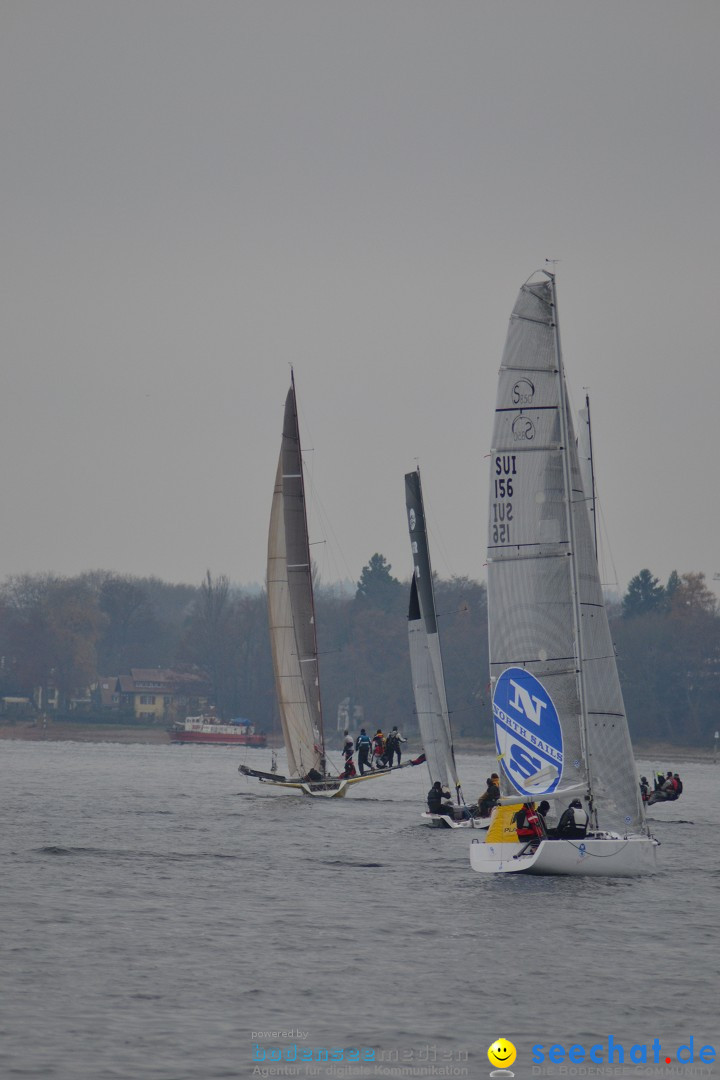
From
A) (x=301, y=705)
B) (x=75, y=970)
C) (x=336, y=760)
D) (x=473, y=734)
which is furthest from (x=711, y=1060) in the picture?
(x=473, y=734)

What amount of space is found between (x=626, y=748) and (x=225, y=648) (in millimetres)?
131237

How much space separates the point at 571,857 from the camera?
93.5 ft

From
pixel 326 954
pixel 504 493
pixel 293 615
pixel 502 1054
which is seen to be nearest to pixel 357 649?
pixel 293 615

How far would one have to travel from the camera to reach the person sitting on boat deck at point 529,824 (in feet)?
95.6

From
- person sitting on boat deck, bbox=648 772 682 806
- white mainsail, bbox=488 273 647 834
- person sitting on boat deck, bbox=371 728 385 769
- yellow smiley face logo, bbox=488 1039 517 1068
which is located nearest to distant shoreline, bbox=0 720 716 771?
person sitting on boat deck, bbox=371 728 385 769

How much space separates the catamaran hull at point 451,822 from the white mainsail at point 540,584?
9344 millimetres

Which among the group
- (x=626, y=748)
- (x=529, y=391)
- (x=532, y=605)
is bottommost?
(x=626, y=748)

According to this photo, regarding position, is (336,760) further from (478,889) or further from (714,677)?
(478,889)

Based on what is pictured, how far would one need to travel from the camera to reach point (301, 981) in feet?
68.1

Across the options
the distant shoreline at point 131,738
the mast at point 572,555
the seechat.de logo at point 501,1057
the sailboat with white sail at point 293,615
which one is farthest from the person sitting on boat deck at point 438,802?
the distant shoreline at point 131,738

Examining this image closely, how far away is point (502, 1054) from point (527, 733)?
1344 cm

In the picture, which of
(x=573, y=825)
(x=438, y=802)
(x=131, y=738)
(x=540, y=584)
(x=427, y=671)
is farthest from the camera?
(x=131, y=738)

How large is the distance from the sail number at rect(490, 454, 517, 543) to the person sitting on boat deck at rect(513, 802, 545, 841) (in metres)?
4.84

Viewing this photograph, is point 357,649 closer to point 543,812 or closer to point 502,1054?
point 543,812
